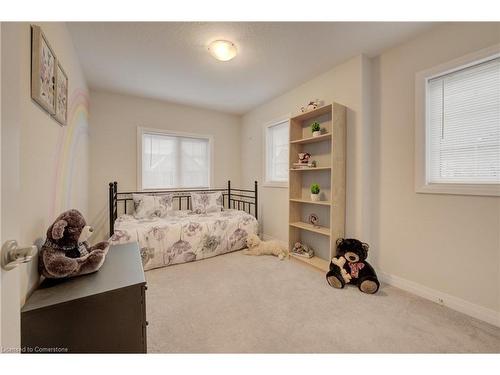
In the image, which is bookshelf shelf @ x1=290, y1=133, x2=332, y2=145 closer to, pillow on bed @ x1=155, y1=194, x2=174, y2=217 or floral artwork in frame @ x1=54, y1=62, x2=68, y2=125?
pillow on bed @ x1=155, y1=194, x2=174, y2=217

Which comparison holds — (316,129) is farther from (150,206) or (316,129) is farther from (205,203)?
(150,206)

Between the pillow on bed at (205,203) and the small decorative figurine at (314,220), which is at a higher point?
the pillow on bed at (205,203)

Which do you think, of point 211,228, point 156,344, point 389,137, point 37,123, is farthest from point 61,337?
point 389,137

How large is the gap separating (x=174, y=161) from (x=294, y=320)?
3167 millimetres

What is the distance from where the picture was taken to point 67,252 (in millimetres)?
1218

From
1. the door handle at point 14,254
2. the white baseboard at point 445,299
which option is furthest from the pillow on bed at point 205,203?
the door handle at point 14,254

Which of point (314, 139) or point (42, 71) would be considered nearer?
point (42, 71)

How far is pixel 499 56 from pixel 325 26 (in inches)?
50.0

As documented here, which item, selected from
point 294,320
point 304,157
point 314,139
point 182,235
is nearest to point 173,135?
point 182,235

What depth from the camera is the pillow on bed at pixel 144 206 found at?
3.11m

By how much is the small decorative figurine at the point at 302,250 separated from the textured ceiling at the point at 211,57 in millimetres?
2247

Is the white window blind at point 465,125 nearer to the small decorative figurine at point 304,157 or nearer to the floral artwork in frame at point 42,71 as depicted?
the small decorative figurine at point 304,157

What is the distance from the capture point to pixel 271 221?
11.9 feet
